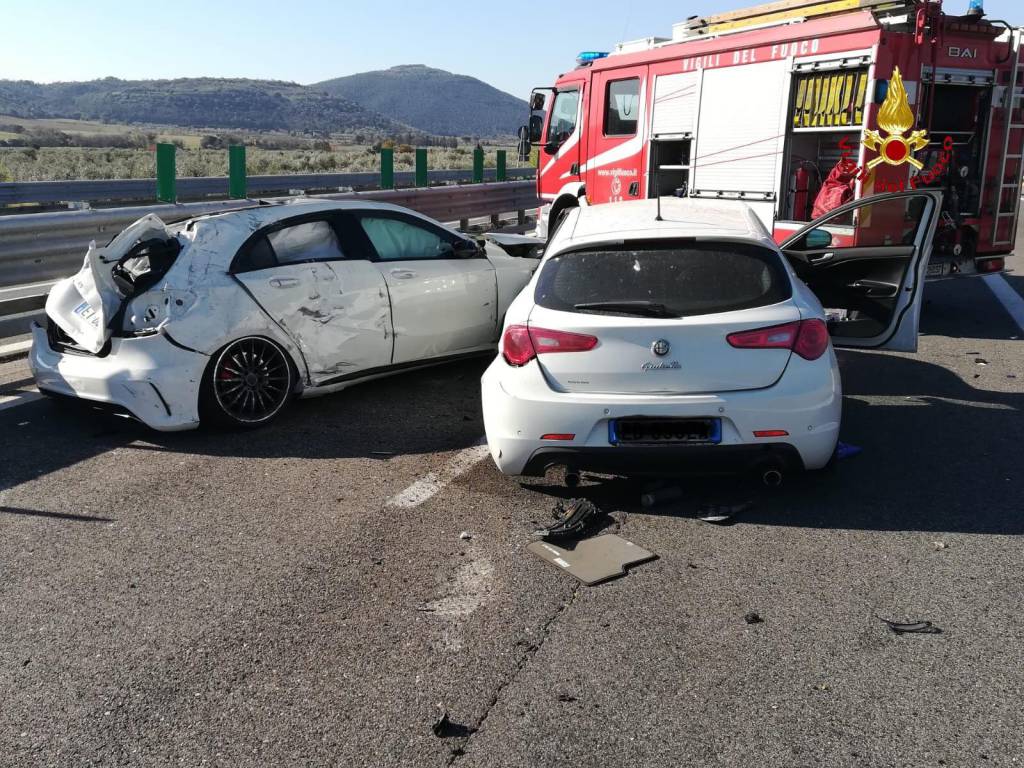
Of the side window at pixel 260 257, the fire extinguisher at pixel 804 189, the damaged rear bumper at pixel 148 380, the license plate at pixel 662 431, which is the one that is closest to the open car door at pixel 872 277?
the license plate at pixel 662 431

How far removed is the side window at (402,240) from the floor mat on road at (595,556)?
3325mm

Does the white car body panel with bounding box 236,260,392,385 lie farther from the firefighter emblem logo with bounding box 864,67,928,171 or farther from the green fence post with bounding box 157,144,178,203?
the green fence post with bounding box 157,144,178,203

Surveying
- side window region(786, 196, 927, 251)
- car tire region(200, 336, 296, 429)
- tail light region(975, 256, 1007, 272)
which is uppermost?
side window region(786, 196, 927, 251)

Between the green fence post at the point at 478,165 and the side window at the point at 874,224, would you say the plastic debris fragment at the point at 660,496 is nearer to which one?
the side window at the point at 874,224

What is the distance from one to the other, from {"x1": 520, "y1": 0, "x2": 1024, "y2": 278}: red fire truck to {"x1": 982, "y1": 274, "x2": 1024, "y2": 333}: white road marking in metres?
0.74

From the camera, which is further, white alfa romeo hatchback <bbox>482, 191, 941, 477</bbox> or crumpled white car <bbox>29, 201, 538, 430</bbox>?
crumpled white car <bbox>29, 201, 538, 430</bbox>

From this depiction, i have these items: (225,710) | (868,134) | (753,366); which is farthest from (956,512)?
(868,134)

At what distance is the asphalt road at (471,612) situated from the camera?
10.3 feet

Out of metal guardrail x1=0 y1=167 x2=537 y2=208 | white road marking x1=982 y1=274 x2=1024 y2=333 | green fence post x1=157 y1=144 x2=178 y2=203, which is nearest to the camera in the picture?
white road marking x1=982 y1=274 x2=1024 y2=333

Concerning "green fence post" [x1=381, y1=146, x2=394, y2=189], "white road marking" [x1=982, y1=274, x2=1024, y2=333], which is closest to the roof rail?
"white road marking" [x1=982, y1=274, x2=1024, y2=333]

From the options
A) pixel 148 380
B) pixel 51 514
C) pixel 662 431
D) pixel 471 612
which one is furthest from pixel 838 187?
pixel 51 514

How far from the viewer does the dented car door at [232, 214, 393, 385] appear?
21.7 feet

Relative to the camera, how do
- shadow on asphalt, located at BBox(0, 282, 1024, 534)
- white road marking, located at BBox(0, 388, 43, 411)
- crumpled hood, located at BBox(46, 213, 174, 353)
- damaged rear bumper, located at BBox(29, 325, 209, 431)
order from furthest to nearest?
white road marking, located at BBox(0, 388, 43, 411) < crumpled hood, located at BBox(46, 213, 174, 353) < damaged rear bumper, located at BBox(29, 325, 209, 431) < shadow on asphalt, located at BBox(0, 282, 1024, 534)

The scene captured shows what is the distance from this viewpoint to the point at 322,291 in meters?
6.80
